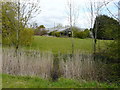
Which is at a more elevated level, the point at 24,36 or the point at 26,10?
the point at 26,10

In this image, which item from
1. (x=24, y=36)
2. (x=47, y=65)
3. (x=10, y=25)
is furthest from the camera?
(x=24, y=36)

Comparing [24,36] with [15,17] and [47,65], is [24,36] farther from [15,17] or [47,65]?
[47,65]

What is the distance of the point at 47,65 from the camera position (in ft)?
18.8

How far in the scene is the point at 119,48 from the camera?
428cm

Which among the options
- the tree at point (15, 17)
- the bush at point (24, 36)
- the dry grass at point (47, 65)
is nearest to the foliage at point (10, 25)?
the tree at point (15, 17)

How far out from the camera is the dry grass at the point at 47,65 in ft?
17.6

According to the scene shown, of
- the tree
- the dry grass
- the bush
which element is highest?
the tree

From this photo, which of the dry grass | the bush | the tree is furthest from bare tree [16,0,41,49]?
the dry grass

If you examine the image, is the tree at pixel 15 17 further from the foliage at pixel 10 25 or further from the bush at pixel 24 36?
the bush at pixel 24 36

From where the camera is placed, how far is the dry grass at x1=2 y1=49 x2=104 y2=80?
17.6 ft

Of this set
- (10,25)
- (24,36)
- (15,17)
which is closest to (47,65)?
(15,17)

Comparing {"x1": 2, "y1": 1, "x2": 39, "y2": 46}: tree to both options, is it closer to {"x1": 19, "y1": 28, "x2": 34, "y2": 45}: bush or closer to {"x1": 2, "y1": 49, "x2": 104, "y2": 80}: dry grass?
{"x1": 19, "y1": 28, "x2": 34, "y2": 45}: bush

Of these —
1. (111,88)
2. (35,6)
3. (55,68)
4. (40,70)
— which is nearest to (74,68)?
(55,68)

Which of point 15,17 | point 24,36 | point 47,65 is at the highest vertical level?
point 15,17
